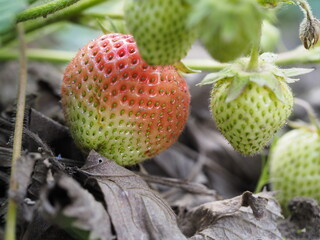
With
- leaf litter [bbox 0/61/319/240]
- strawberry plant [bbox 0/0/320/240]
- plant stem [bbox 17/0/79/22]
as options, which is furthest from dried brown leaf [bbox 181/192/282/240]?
plant stem [bbox 17/0/79/22]

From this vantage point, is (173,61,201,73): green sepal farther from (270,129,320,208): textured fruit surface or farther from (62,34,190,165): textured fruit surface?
(270,129,320,208): textured fruit surface

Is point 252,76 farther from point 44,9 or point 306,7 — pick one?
point 44,9

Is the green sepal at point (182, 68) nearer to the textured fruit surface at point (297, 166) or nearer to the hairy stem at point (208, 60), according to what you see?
the hairy stem at point (208, 60)

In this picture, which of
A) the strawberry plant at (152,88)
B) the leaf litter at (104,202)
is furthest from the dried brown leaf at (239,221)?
the strawberry plant at (152,88)

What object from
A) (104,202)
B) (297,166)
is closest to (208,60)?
(297,166)

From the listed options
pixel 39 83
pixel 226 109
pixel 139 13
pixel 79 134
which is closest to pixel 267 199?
pixel 226 109
